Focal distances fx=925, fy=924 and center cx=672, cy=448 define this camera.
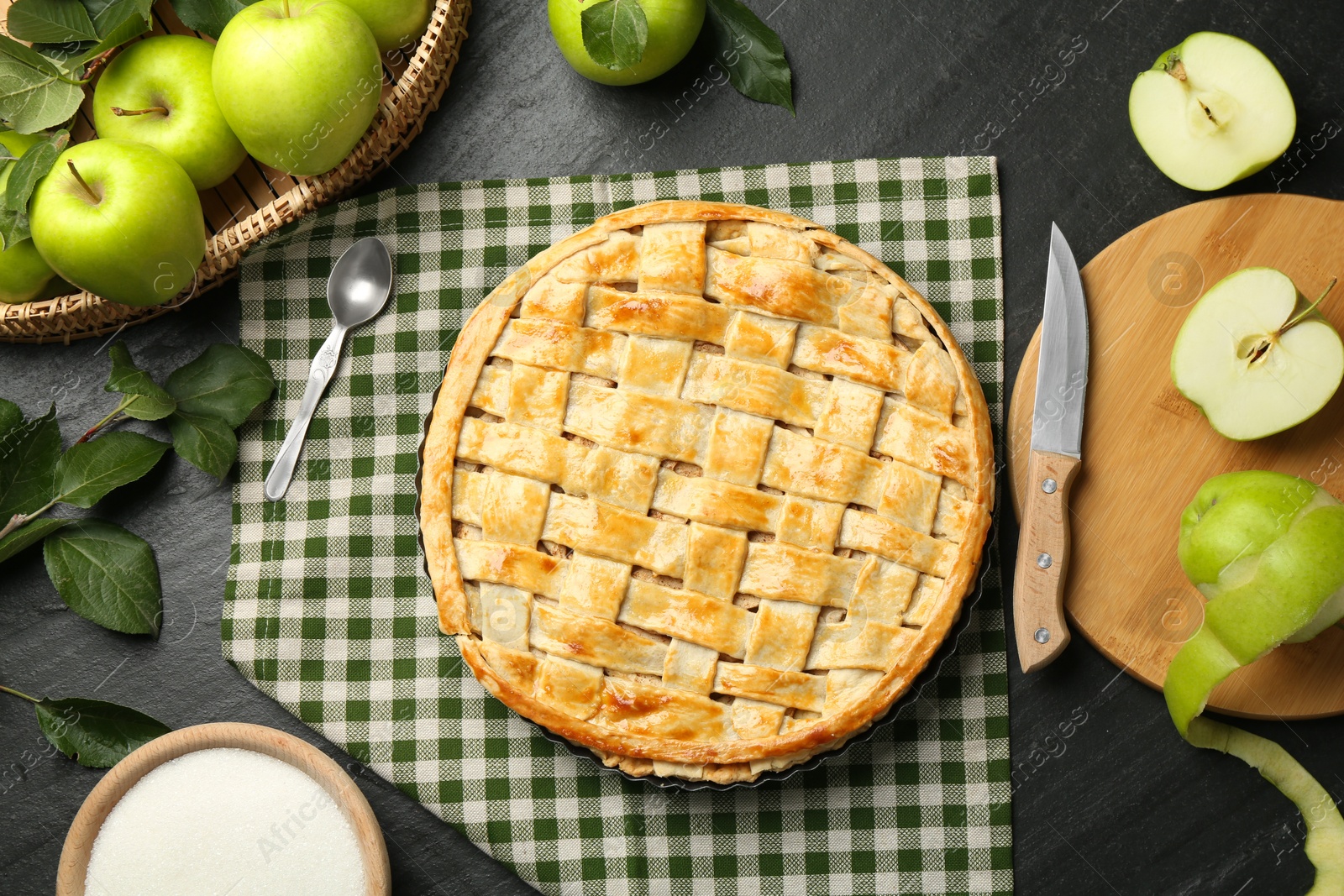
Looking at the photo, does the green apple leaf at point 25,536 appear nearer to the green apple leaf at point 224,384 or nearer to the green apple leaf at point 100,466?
the green apple leaf at point 100,466

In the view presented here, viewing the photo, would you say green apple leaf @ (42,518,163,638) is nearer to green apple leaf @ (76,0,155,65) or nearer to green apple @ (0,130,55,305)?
green apple @ (0,130,55,305)

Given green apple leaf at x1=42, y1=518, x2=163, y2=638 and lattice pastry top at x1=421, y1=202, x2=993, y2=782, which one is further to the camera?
green apple leaf at x1=42, y1=518, x2=163, y2=638

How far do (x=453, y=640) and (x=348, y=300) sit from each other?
0.55m

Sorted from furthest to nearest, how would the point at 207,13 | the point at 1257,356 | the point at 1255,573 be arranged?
the point at 207,13 < the point at 1257,356 < the point at 1255,573

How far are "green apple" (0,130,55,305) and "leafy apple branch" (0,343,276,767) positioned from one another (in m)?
0.14

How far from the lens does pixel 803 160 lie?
147 centimetres

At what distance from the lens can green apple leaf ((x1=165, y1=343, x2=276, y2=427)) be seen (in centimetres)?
141

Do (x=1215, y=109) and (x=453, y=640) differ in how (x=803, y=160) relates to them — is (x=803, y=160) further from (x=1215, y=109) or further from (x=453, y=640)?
(x=453, y=640)

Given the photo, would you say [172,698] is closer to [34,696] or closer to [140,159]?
[34,696]

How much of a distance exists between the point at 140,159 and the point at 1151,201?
4.87ft

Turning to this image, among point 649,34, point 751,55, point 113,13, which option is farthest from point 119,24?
point 751,55

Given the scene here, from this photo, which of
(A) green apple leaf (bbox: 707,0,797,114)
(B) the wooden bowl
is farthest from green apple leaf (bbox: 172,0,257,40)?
(B) the wooden bowl

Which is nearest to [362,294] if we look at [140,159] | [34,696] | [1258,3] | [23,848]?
[140,159]

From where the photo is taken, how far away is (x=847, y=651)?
1.22m
